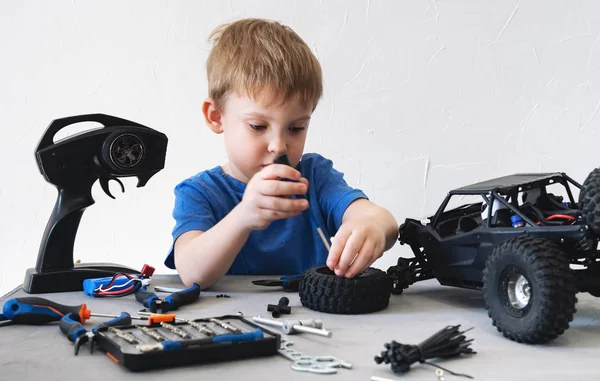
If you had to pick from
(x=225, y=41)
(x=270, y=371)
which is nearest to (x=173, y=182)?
(x=225, y=41)

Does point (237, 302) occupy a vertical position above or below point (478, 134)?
below

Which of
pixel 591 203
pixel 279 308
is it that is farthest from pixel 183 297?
pixel 591 203

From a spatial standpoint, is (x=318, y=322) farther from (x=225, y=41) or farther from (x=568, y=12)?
(x=568, y=12)

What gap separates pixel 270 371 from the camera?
55 cm

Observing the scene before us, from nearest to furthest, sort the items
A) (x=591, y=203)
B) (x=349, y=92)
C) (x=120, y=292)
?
(x=591, y=203) → (x=120, y=292) → (x=349, y=92)

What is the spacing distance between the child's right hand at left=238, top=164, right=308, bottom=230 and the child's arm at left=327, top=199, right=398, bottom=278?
0.24 ft

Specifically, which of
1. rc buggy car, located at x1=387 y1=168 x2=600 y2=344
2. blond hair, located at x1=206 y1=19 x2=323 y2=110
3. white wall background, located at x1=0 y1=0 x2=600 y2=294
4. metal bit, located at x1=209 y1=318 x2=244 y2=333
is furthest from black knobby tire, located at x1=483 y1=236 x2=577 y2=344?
white wall background, located at x1=0 y1=0 x2=600 y2=294

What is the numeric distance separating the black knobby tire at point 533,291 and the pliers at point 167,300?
A: 0.38 m

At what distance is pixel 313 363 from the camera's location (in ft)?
1.84

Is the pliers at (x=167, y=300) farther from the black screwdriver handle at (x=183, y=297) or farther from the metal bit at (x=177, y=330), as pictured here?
the metal bit at (x=177, y=330)

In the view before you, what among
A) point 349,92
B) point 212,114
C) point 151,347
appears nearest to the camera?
point 151,347

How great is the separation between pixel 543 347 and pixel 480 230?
0.58ft

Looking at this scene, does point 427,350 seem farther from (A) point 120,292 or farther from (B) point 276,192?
(A) point 120,292

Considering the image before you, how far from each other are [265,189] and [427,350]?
1.04ft
